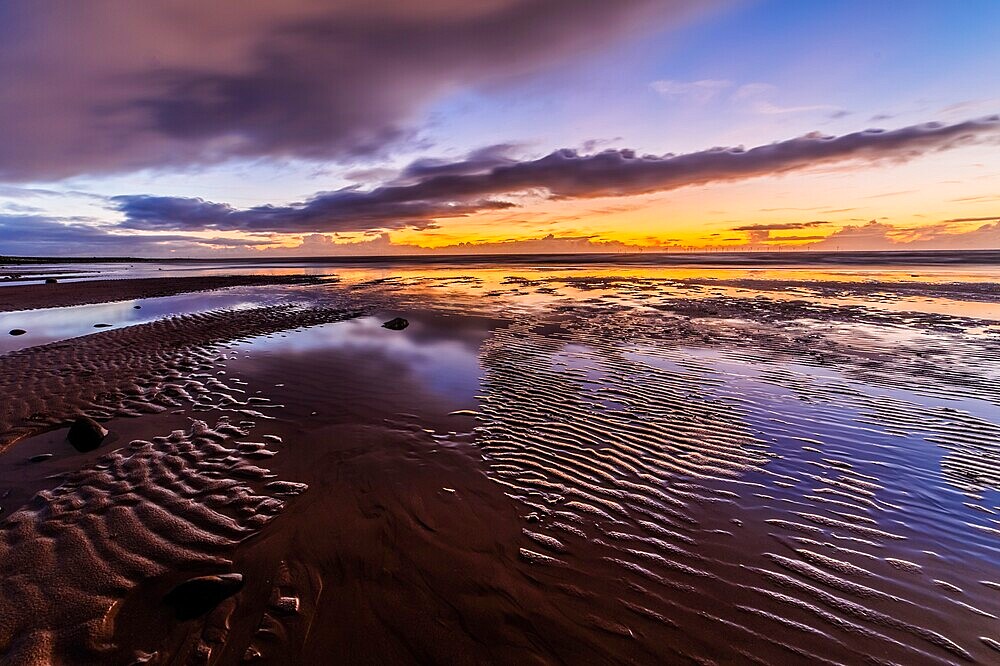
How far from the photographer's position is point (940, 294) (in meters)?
28.4

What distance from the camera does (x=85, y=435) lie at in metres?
7.14

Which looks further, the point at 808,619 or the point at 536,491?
the point at 536,491

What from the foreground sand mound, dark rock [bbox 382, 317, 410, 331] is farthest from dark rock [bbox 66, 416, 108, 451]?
dark rock [bbox 382, 317, 410, 331]

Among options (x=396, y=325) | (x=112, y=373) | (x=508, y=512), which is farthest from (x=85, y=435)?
(x=396, y=325)

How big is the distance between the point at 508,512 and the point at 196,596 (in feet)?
11.5

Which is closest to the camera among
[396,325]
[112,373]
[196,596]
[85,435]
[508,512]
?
[196,596]

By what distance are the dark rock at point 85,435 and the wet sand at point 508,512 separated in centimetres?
18

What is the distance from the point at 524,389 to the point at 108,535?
307 inches

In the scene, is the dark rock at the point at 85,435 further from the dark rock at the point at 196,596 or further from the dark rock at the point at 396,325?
the dark rock at the point at 396,325

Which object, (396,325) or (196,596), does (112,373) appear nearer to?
(396,325)

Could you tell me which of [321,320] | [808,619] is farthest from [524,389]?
[321,320]

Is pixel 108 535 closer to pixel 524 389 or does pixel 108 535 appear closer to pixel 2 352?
pixel 524 389

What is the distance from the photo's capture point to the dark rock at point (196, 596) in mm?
3793

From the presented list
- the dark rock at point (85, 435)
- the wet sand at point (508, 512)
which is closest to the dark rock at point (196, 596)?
the wet sand at point (508, 512)
